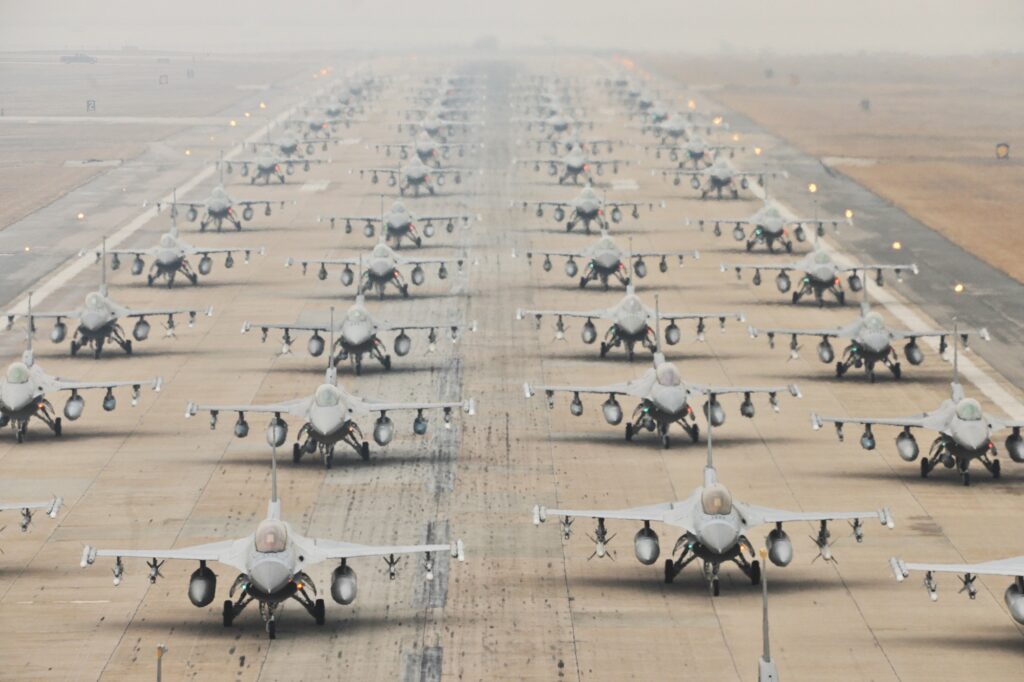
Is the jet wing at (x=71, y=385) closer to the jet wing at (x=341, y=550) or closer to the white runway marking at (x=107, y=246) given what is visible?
the jet wing at (x=341, y=550)

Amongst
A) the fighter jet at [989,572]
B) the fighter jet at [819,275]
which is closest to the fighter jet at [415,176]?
the fighter jet at [819,275]

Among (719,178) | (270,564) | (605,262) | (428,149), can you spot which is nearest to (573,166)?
(719,178)

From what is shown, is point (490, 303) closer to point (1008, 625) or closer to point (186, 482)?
point (186, 482)

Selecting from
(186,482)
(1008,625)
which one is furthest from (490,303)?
(1008,625)

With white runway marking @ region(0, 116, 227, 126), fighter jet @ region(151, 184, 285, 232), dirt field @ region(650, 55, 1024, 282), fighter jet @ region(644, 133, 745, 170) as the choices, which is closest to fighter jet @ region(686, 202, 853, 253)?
dirt field @ region(650, 55, 1024, 282)

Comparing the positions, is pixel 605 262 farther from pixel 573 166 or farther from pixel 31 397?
pixel 573 166

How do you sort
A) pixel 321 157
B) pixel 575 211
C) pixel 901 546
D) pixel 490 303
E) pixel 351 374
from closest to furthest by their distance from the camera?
1. pixel 901 546
2. pixel 351 374
3. pixel 490 303
4. pixel 575 211
5. pixel 321 157
